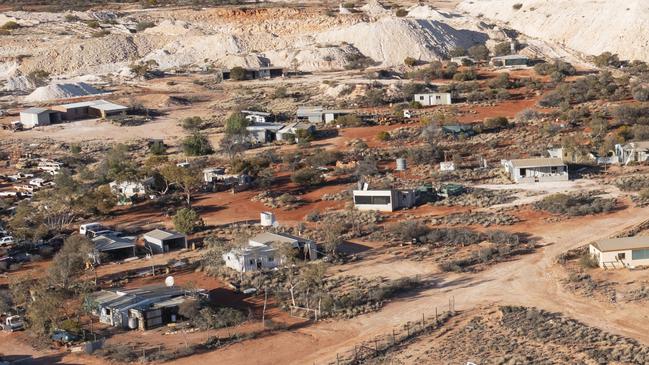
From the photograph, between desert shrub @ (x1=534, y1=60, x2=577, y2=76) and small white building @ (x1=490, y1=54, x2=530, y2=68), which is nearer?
desert shrub @ (x1=534, y1=60, x2=577, y2=76)

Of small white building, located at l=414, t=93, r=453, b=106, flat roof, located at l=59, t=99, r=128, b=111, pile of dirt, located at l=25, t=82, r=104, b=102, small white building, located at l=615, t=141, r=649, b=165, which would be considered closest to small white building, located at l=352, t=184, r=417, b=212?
small white building, located at l=615, t=141, r=649, b=165

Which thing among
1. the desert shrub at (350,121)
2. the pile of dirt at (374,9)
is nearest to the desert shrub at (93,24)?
the pile of dirt at (374,9)

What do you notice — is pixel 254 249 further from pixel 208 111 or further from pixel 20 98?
pixel 20 98

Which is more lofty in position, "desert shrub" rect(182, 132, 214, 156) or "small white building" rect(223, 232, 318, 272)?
"desert shrub" rect(182, 132, 214, 156)

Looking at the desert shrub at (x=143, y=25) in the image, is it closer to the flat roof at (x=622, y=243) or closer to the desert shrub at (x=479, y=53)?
the desert shrub at (x=479, y=53)

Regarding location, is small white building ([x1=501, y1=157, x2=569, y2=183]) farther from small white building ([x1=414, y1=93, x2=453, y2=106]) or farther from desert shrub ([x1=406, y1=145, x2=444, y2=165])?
small white building ([x1=414, y1=93, x2=453, y2=106])

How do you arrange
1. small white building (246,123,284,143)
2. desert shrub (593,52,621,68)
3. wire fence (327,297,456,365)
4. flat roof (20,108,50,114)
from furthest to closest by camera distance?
1. desert shrub (593,52,621,68)
2. flat roof (20,108,50,114)
3. small white building (246,123,284,143)
4. wire fence (327,297,456,365)

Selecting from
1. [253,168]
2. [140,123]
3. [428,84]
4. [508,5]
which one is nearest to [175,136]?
[140,123]
